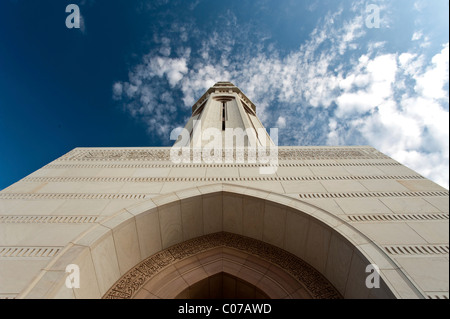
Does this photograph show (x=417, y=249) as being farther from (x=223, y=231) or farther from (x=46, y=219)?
(x=46, y=219)

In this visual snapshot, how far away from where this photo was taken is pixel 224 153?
585cm

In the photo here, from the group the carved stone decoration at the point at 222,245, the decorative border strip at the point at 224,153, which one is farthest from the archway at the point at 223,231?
the decorative border strip at the point at 224,153

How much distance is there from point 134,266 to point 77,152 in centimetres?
361

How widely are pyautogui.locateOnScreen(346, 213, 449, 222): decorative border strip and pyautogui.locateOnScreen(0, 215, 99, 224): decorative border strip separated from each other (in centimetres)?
385

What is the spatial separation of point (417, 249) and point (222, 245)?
2.83 m

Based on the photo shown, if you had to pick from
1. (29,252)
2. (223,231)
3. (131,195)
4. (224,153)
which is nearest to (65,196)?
(131,195)

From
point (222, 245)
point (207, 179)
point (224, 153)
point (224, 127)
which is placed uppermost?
point (224, 127)

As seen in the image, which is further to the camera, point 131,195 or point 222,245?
point 222,245

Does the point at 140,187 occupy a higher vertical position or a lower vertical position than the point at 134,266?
higher

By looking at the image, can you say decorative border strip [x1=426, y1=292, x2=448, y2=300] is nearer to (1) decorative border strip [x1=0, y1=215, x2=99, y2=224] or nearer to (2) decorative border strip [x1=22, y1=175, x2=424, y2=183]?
(2) decorative border strip [x1=22, y1=175, x2=424, y2=183]

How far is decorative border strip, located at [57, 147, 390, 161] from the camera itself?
19.4 feet
